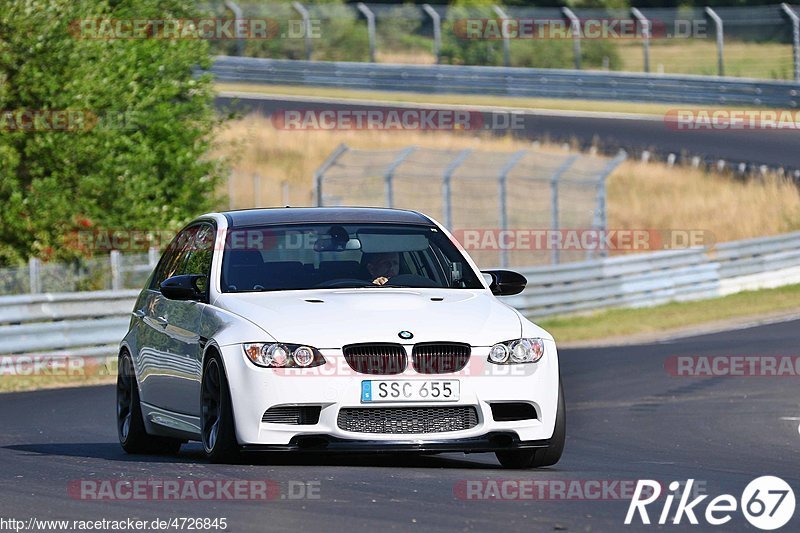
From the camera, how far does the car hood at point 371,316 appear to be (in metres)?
8.56

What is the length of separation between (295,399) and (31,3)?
1721cm

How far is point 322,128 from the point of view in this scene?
138ft

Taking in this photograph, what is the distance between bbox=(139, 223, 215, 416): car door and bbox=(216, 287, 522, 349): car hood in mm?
343

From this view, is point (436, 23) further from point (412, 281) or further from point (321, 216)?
point (412, 281)

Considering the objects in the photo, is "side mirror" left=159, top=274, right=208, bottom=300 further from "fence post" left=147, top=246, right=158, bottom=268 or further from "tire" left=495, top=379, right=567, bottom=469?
"fence post" left=147, top=246, right=158, bottom=268

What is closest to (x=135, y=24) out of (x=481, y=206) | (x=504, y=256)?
(x=504, y=256)

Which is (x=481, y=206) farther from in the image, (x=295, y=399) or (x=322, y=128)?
(x=295, y=399)

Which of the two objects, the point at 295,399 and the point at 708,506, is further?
the point at 295,399

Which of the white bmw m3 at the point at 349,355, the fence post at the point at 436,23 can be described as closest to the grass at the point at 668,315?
the white bmw m3 at the point at 349,355

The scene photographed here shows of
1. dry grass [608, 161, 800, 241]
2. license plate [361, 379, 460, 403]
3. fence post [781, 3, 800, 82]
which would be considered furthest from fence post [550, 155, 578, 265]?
license plate [361, 379, 460, 403]

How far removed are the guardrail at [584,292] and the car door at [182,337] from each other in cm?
872

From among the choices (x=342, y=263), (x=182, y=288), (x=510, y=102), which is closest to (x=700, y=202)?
(x=510, y=102)

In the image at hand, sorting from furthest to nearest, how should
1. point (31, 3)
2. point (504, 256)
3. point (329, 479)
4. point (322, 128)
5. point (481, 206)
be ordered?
point (322, 128), point (481, 206), point (504, 256), point (31, 3), point (329, 479)

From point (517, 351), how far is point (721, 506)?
63.8 inches
